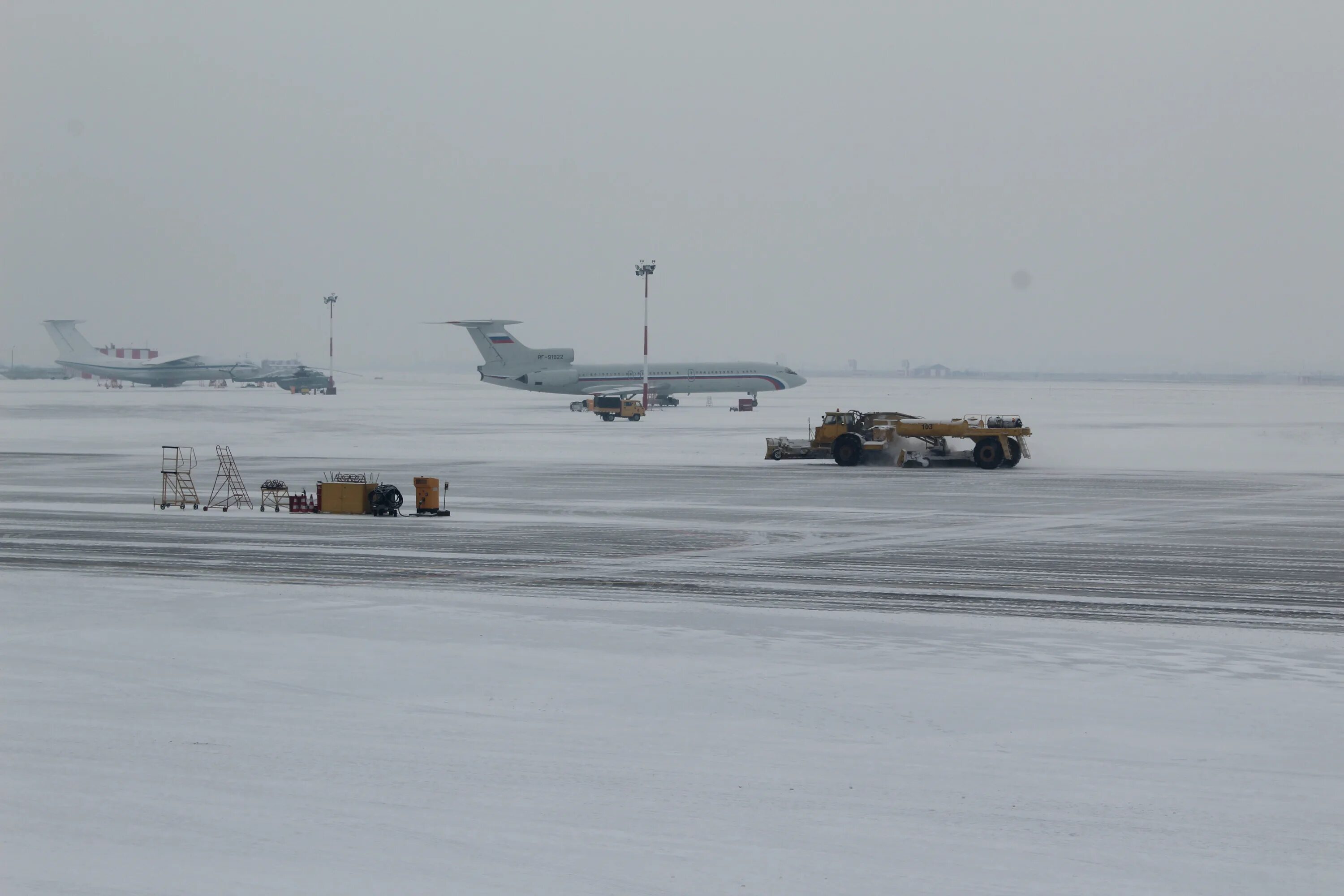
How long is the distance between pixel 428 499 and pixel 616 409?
53.8 m

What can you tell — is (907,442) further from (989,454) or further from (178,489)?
(178,489)

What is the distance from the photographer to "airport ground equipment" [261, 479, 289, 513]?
33.6m

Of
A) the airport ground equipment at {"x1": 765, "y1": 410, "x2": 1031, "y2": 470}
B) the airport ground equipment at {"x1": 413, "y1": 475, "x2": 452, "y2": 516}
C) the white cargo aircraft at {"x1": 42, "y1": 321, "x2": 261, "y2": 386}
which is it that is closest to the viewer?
the airport ground equipment at {"x1": 413, "y1": 475, "x2": 452, "y2": 516}

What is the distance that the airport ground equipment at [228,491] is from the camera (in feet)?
113

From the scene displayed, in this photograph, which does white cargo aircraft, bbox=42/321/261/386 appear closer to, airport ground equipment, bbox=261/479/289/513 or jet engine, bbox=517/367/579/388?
jet engine, bbox=517/367/579/388

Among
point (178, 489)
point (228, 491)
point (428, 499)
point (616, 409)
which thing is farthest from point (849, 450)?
point (616, 409)

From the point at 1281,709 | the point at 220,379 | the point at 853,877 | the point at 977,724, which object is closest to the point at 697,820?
the point at 853,877

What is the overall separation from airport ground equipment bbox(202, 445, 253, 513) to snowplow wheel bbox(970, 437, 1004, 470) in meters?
23.9

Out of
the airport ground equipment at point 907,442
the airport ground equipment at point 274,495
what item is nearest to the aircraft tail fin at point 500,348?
the airport ground equipment at point 907,442

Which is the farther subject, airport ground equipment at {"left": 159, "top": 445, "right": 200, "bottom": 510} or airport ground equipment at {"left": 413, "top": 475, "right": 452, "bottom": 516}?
airport ground equipment at {"left": 159, "top": 445, "right": 200, "bottom": 510}

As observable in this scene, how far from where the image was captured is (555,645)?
16.2 meters

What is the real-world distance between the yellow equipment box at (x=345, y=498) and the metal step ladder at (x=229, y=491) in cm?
225

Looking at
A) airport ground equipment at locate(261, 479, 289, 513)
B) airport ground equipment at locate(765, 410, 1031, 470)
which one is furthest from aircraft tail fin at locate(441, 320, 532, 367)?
airport ground equipment at locate(261, 479, 289, 513)

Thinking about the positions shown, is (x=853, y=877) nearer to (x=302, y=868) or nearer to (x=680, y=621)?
(x=302, y=868)
